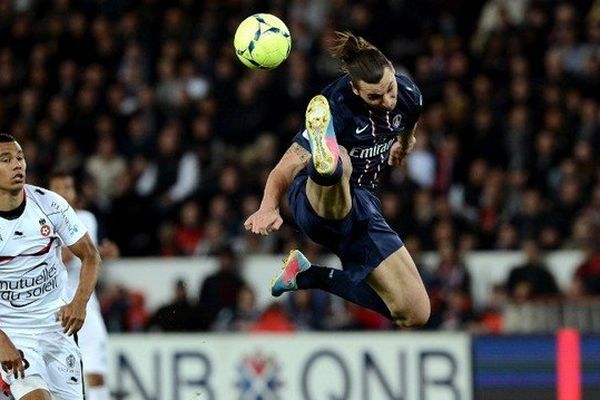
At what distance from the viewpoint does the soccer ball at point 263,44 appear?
8.87 meters

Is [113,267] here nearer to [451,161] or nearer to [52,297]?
[451,161]

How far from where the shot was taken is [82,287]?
340 inches

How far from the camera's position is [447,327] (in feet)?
44.3

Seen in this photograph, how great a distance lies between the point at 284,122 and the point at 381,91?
6.90 metres

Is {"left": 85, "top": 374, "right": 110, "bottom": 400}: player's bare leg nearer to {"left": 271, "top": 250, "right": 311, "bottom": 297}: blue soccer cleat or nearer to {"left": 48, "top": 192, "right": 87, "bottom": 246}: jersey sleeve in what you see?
{"left": 271, "top": 250, "right": 311, "bottom": 297}: blue soccer cleat

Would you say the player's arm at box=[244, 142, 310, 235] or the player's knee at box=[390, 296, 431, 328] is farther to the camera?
the player's knee at box=[390, 296, 431, 328]

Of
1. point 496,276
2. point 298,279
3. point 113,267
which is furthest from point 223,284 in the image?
point 298,279

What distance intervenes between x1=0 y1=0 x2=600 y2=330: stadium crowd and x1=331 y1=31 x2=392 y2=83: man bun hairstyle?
5.06 meters

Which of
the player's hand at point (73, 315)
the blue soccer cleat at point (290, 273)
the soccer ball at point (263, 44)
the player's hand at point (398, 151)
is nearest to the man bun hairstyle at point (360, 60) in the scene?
the soccer ball at point (263, 44)

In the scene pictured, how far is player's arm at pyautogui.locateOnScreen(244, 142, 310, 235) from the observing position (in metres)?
8.12

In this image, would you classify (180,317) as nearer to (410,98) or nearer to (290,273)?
(290,273)

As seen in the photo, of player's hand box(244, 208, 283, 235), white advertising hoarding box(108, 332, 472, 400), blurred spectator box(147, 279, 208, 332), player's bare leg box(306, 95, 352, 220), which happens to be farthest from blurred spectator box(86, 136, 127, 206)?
player's hand box(244, 208, 283, 235)

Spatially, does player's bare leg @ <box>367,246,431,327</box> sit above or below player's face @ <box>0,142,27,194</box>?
below

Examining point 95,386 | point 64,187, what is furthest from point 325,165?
point 95,386
